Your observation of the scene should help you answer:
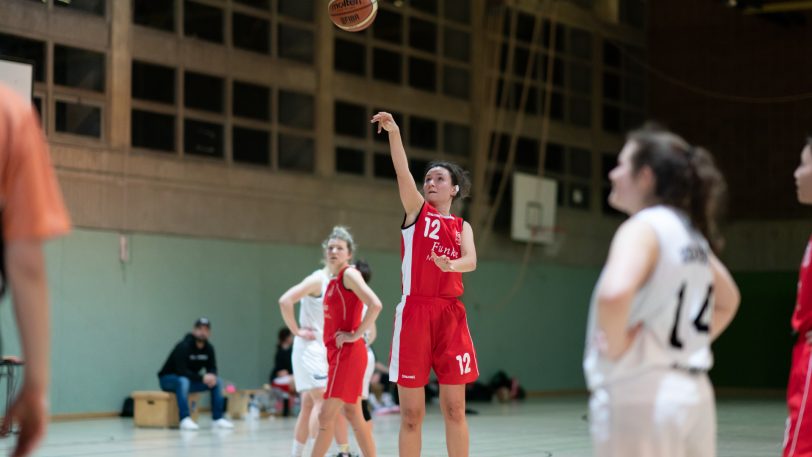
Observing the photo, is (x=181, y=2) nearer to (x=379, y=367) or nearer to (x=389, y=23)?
(x=389, y=23)

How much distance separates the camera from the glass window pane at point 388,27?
20.9m

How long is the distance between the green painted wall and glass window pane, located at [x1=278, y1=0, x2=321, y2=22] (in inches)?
155

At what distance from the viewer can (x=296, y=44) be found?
19.7m

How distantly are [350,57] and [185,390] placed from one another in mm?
7715

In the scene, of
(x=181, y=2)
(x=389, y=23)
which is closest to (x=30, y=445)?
(x=181, y=2)

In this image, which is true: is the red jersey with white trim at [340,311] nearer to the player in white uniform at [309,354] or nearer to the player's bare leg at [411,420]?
the player in white uniform at [309,354]

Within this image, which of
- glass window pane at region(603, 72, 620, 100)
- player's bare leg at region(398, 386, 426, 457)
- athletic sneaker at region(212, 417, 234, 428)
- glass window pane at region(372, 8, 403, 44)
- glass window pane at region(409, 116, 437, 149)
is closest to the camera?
player's bare leg at region(398, 386, 426, 457)

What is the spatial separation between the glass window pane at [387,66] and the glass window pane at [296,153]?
2043 millimetres

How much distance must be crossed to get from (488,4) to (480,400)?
7.79m

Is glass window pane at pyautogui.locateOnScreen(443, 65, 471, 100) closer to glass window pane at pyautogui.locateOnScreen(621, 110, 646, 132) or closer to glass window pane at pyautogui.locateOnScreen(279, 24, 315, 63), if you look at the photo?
glass window pane at pyautogui.locateOnScreen(279, 24, 315, 63)

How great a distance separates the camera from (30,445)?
2.83 metres

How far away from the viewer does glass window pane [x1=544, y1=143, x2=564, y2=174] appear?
24156 millimetres

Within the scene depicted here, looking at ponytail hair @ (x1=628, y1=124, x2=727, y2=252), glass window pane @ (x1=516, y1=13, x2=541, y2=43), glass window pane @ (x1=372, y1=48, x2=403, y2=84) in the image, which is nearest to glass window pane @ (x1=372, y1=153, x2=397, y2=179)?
glass window pane @ (x1=372, y1=48, x2=403, y2=84)

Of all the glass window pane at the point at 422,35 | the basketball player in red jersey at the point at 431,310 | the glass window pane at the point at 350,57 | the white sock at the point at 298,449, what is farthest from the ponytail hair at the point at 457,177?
the glass window pane at the point at 422,35
